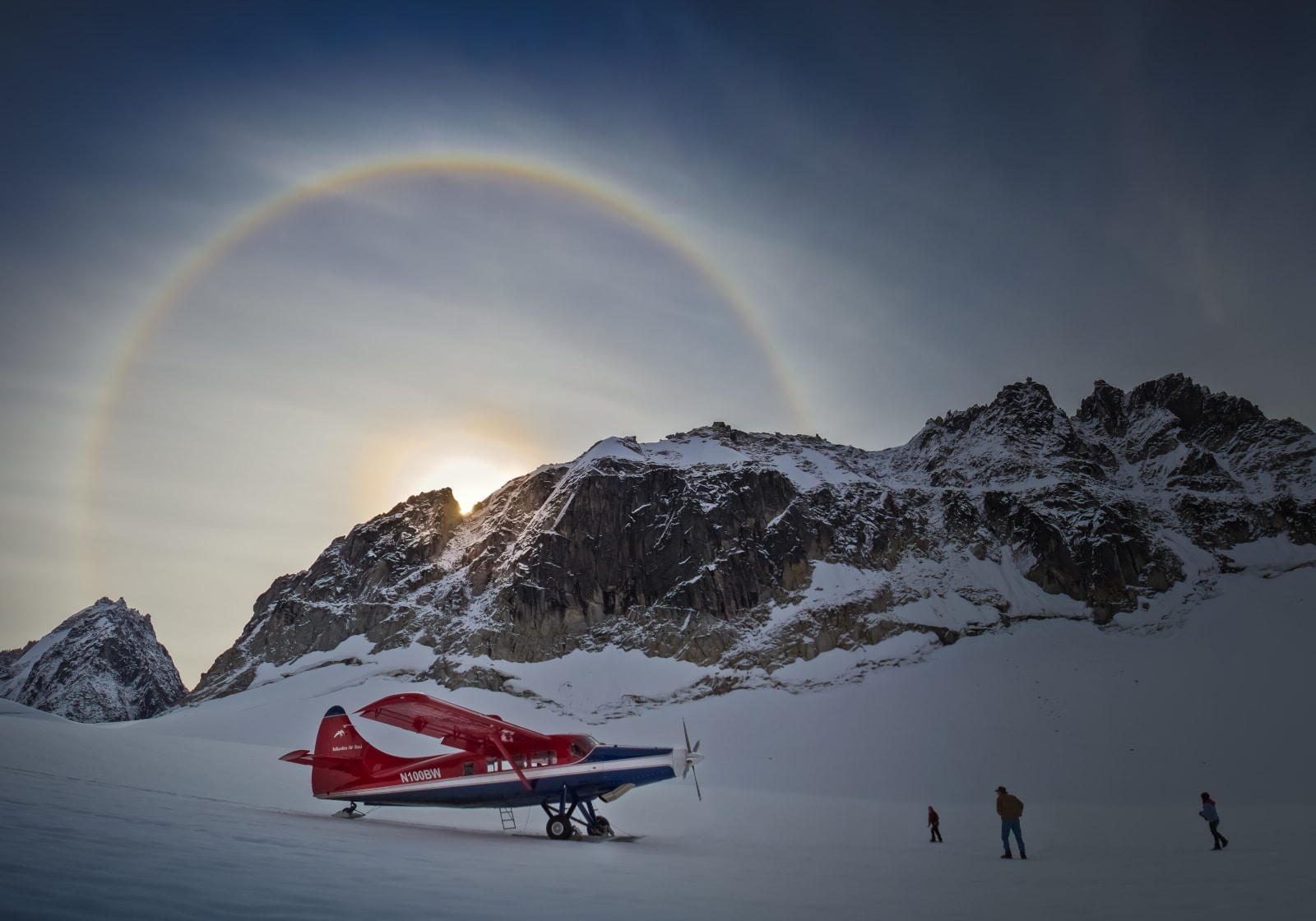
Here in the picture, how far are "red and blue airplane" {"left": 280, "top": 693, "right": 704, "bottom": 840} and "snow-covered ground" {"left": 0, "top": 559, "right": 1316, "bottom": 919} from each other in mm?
1388

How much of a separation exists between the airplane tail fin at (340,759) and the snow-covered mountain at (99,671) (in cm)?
16928

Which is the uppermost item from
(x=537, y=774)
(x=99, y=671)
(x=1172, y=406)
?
(x=1172, y=406)

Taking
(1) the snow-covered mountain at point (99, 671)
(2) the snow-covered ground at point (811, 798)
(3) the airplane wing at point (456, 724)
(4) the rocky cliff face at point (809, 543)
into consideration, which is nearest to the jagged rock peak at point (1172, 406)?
(4) the rocky cliff face at point (809, 543)

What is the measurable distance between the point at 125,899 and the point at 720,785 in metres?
53.8

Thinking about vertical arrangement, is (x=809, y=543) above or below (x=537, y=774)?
above

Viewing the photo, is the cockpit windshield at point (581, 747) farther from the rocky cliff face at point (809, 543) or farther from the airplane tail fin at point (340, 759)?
the rocky cliff face at point (809, 543)

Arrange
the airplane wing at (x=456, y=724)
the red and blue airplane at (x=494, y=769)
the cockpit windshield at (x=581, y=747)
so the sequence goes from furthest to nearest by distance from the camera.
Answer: the cockpit windshield at (x=581, y=747), the airplane wing at (x=456, y=724), the red and blue airplane at (x=494, y=769)

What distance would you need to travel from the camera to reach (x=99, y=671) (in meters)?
158

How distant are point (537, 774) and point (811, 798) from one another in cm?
3137

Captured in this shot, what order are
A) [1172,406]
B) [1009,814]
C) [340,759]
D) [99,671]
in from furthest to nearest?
[99,671], [1172,406], [340,759], [1009,814]

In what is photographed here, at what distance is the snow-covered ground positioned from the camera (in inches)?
325

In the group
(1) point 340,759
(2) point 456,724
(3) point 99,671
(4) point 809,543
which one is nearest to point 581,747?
(2) point 456,724

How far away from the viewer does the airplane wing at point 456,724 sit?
822 inches

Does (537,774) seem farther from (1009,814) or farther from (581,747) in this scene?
(1009,814)
